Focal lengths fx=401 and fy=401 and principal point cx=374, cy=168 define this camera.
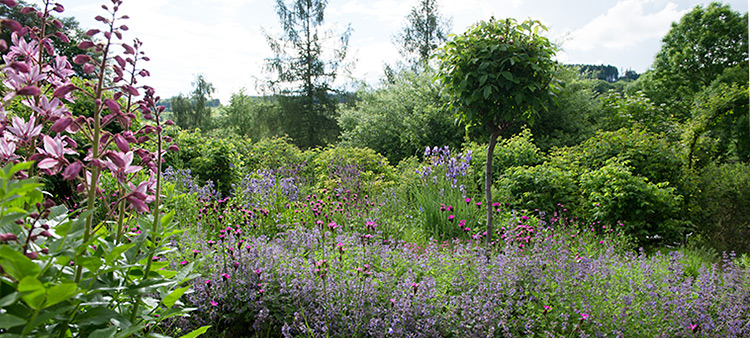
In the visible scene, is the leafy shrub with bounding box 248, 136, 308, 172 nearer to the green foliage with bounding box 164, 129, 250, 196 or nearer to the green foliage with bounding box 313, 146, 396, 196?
the green foliage with bounding box 313, 146, 396, 196

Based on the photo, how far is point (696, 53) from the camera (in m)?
17.5

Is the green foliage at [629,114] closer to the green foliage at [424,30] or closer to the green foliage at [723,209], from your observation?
the green foliage at [723,209]

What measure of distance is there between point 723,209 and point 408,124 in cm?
795

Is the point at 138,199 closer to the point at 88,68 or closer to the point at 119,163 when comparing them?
the point at 119,163

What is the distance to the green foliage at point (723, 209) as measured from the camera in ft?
18.5

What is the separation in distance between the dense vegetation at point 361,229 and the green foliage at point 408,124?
3.20m

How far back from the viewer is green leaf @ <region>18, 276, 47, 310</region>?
80 centimetres

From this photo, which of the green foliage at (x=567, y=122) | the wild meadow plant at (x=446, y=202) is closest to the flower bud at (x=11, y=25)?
the wild meadow plant at (x=446, y=202)

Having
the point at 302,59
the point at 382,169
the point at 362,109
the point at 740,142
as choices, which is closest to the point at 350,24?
the point at 302,59

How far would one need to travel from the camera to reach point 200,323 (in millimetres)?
2604

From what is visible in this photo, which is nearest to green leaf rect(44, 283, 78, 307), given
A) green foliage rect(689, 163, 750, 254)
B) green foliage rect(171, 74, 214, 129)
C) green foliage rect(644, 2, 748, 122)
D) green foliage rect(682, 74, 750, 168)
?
green foliage rect(689, 163, 750, 254)

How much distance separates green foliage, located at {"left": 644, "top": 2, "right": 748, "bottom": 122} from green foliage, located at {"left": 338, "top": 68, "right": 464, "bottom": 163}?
350 inches

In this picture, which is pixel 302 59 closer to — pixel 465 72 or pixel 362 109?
pixel 362 109

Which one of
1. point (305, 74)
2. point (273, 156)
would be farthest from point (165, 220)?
point (305, 74)
